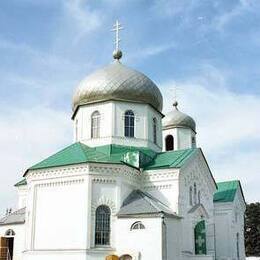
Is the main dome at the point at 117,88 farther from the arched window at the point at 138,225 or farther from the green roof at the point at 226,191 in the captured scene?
the green roof at the point at 226,191

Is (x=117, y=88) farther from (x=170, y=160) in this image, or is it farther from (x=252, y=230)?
(x=252, y=230)

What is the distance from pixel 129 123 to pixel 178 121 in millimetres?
10862

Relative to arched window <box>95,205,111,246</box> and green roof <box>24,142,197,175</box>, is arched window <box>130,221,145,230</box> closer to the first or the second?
arched window <box>95,205,111,246</box>

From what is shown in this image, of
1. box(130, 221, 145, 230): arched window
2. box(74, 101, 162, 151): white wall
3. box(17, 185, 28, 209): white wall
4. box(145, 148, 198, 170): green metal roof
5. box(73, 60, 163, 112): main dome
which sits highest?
box(73, 60, 163, 112): main dome

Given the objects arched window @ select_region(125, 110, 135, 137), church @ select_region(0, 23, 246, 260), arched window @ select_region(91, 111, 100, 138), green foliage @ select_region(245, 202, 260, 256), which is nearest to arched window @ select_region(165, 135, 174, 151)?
church @ select_region(0, 23, 246, 260)

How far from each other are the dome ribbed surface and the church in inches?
337

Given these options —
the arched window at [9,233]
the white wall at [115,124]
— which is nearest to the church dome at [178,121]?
the white wall at [115,124]

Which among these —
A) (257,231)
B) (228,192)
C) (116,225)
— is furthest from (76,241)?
(257,231)

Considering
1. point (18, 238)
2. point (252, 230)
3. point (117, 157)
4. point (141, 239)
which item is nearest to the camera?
point (141, 239)

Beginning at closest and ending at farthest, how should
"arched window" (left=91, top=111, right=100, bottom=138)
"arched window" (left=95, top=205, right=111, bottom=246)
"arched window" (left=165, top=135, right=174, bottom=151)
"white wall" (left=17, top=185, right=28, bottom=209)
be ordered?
"arched window" (left=95, top=205, right=111, bottom=246) → "arched window" (left=91, top=111, right=100, bottom=138) → "white wall" (left=17, top=185, right=28, bottom=209) → "arched window" (left=165, top=135, right=174, bottom=151)

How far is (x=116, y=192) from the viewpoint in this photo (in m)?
22.7

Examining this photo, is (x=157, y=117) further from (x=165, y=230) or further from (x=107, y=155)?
(x=165, y=230)

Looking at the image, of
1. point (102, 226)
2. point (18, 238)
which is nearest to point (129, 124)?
point (102, 226)

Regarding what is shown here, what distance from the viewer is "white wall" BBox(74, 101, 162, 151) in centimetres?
2639
